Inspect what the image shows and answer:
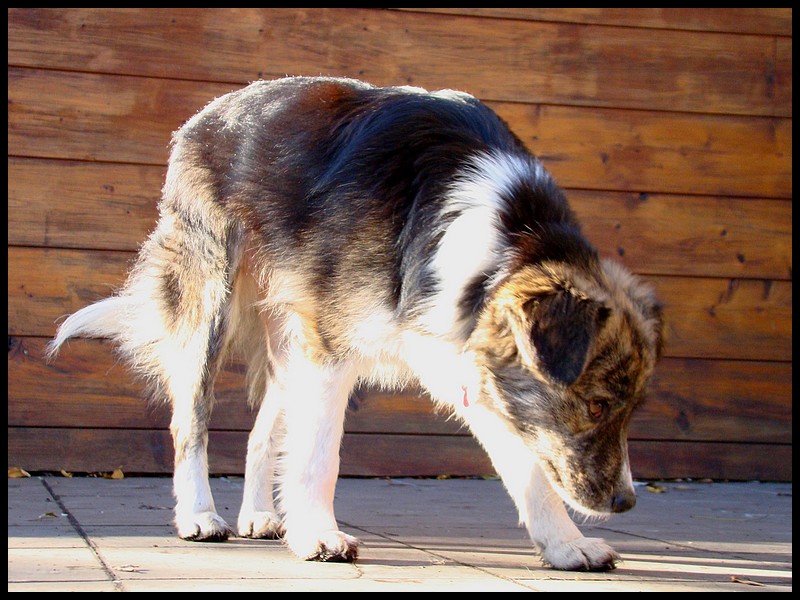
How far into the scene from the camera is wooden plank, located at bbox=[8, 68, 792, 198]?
194 inches

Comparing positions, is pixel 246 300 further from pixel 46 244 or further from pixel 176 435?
pixel 46 244

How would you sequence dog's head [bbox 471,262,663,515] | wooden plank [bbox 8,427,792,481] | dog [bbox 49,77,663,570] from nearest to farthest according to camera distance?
dog's head [bbox 471,262,663,515]
dog [bbox 49,77,663,570]
wooden plank [bbox 8,427,792,481]

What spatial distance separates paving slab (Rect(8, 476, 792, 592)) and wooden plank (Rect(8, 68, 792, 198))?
155 centimetres

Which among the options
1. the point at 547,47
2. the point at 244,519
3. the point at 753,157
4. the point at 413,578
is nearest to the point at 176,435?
the point at 244,519

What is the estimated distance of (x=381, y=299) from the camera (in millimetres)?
3303

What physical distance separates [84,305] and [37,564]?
2.31 metres

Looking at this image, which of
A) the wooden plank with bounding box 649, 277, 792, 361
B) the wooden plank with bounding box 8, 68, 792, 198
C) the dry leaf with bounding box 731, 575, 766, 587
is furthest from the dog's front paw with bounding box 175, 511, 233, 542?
the wooden plank with bounding box 649, 277, 792, 361

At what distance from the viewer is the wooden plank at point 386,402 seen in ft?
16.3

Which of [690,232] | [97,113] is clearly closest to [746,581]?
[690,232]

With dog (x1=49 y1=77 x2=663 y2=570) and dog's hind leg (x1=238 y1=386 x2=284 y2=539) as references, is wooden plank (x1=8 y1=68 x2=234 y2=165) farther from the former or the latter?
dog's hind leg (x1=238 y1=386 x2=284 y2=539)

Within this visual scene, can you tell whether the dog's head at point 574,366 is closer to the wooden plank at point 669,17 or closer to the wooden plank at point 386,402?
the wooden plank at point 386,402

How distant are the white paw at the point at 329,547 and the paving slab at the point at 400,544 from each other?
0.16 ft

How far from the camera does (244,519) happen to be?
3.71m

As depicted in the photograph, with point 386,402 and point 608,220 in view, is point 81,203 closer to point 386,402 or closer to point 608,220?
point 386,402
